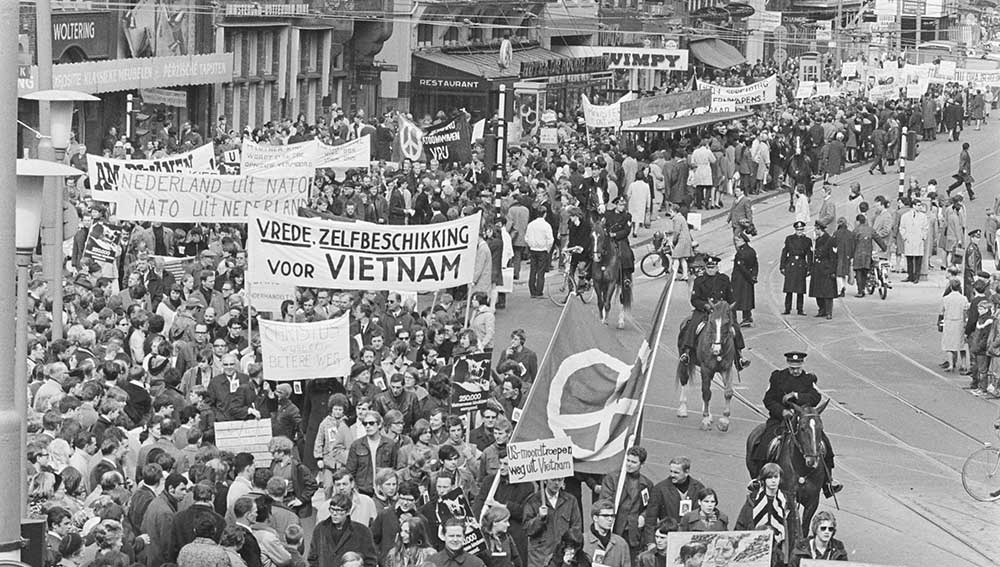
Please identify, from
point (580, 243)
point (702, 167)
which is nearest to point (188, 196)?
point (580, 243)

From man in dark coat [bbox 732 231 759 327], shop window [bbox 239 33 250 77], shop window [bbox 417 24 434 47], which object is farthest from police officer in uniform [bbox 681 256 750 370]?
shop window [bbox 417 24 434 47]

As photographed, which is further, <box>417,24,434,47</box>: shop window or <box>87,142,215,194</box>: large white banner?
<box>417,24,434,47</box>: shop window

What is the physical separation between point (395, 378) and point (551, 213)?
44.1 ft

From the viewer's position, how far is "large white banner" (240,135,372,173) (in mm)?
27562

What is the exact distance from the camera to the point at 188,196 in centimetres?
2233

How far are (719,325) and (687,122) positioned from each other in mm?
23085

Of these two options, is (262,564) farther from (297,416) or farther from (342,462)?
(297,416)

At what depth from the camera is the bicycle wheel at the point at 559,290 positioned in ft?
94.5

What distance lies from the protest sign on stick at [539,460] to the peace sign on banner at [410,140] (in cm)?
1921

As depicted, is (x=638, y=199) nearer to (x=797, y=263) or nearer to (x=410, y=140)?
(x=410, y=140)

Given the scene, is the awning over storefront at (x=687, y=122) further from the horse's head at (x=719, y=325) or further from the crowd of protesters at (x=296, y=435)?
the horse's head at (x=719, y=325)

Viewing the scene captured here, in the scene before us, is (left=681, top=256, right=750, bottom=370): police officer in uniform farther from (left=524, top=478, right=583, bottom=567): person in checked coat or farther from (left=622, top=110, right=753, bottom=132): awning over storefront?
(left=622, top=110, right=753, bottom=132): awning over storefront

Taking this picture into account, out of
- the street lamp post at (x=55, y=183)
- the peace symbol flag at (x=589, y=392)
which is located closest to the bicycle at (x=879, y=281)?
the street lamp post at (x=55, y=183)

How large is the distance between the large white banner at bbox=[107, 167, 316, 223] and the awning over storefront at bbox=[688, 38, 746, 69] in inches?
2282
